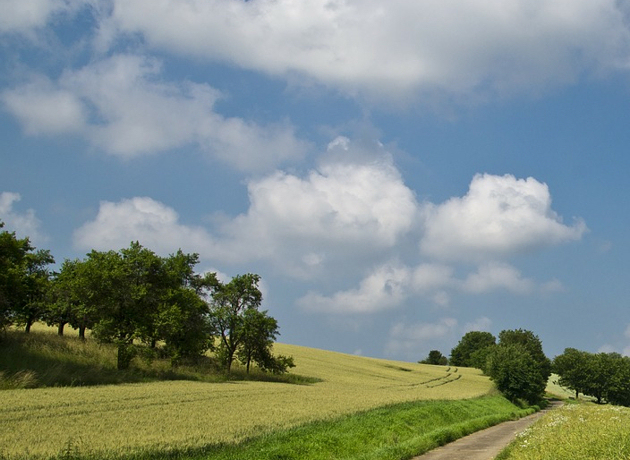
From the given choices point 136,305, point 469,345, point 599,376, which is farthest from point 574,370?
point 136,305

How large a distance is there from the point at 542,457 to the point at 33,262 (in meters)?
61.5

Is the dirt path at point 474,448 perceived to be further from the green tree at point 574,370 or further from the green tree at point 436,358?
the green tree at point 436,358

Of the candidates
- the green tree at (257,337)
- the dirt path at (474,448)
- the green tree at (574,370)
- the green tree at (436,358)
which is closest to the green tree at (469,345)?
the green tree at (436,358)

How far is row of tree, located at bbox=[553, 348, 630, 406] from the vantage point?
105000 millimetres

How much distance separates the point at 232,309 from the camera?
57406mm

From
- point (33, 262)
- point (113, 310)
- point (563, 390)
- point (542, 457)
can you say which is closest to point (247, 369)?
point (113, 310)

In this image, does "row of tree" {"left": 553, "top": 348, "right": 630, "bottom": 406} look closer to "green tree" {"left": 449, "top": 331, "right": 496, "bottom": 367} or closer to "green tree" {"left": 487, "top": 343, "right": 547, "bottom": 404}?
"green tree" {"left": 487, "top": 343, "right": 547, "bottom": 404}

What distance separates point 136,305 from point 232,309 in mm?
13194

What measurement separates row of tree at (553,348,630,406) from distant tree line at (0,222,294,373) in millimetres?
77040

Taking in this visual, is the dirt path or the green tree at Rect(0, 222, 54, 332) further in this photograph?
the green tree at Rect(0, 222, 54, 332)

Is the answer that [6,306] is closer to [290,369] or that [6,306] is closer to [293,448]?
[293,448]

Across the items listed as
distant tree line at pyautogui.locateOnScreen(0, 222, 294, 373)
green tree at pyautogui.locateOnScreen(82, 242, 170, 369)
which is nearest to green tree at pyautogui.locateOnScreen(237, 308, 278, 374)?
distant tree line at pyautogui.locateOnScreen(0, 222, 294, 373)

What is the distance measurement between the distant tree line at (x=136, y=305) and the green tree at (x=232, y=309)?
10 centimetres

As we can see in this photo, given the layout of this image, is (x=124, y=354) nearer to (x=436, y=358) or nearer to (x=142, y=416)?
(x=142, y=416)
